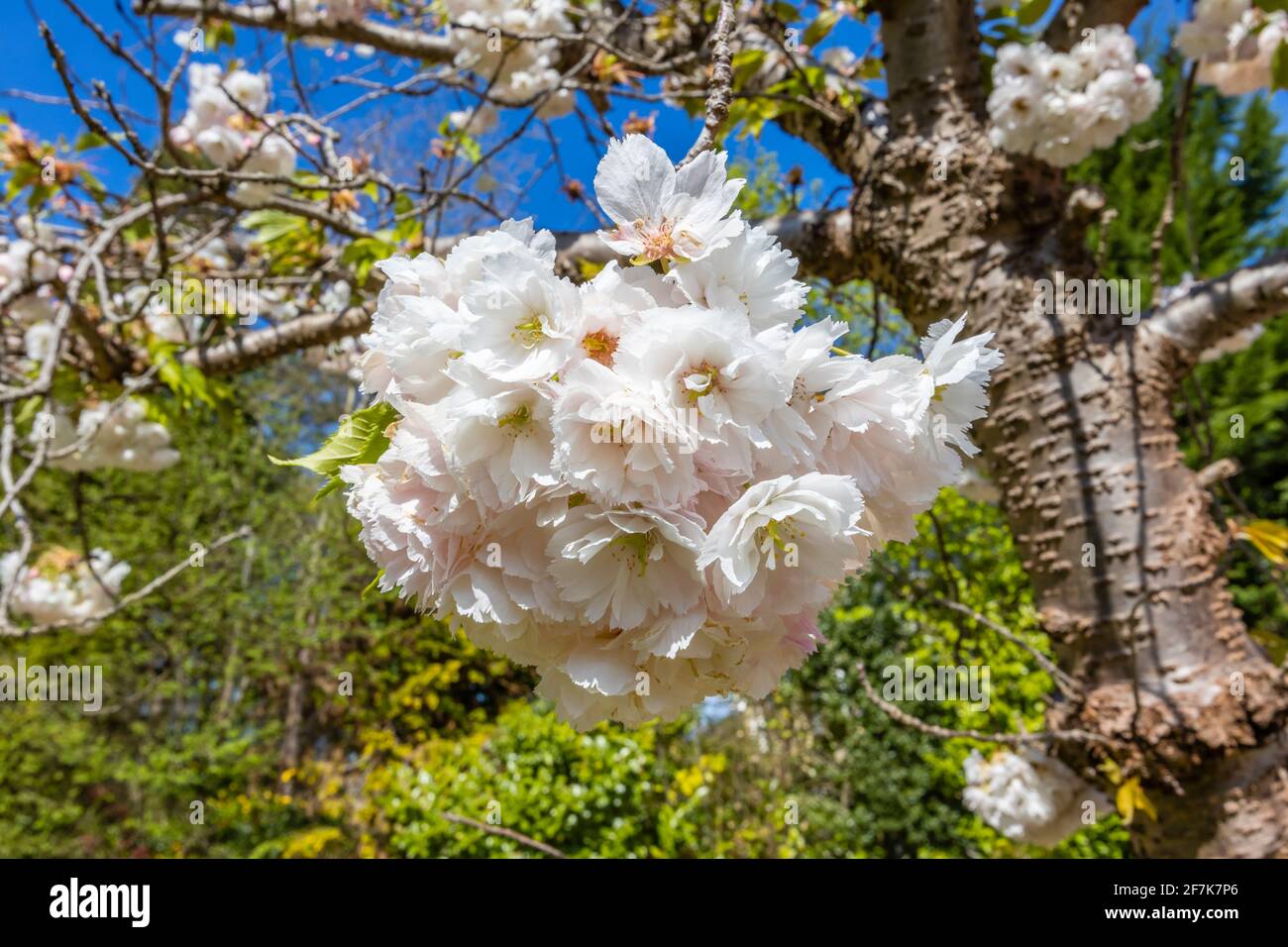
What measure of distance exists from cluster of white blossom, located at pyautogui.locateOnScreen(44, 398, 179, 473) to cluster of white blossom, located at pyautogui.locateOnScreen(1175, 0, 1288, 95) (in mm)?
3107

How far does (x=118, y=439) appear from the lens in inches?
97.6

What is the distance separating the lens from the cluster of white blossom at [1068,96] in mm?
1550

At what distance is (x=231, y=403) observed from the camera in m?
2.62

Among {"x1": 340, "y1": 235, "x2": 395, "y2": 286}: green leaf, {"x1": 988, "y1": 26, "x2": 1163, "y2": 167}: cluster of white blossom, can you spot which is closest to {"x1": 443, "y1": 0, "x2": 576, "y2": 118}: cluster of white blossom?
{"x1": 340, "y1": 235, "x2": 395, "y2": 286}: green leaf

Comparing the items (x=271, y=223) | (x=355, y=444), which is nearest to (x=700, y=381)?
(x=355, y=444)

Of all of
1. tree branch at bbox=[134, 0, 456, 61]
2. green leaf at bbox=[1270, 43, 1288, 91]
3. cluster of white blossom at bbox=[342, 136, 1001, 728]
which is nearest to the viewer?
cluster of white blossom at bbox=[342, 136, 1001, 728]

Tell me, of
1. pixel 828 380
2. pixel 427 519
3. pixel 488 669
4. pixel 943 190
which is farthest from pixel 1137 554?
pixel 488 669

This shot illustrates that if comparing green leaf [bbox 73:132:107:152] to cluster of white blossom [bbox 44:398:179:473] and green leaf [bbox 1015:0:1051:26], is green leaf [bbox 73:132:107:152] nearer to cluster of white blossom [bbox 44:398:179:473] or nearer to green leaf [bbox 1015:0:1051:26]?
cluster of white blossom [bbox 44:398:179:473]

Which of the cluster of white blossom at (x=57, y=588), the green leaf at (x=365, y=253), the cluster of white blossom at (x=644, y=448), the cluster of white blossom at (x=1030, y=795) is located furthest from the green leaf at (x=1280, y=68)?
the cluster of white blossom at (x=57, y=588)

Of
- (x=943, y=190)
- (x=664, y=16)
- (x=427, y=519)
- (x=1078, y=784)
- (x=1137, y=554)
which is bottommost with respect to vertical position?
(x=1078, y=784)

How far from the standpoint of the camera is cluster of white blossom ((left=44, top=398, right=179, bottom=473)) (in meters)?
2.39
